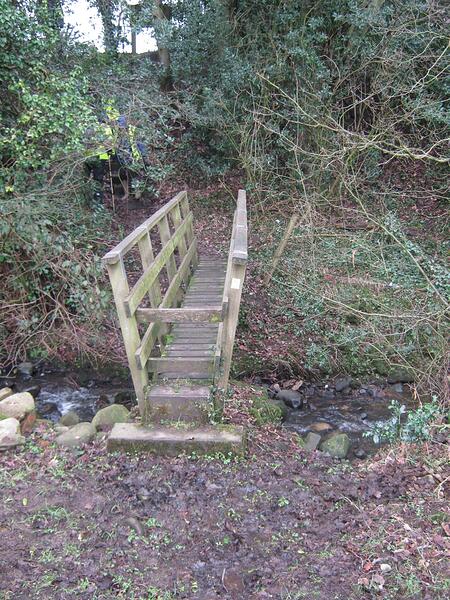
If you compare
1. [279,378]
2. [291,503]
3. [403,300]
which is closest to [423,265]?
[403,300]

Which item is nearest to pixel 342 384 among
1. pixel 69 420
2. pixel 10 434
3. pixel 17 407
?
pixel 69 420

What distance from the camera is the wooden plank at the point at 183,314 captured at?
3.81 m

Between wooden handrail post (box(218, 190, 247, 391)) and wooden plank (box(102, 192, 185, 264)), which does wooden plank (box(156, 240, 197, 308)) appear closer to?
wooden plank (box(102, 192, 185, 264))

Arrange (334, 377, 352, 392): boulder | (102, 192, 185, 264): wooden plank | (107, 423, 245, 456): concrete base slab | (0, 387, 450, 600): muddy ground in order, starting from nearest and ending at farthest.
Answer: (0, 387, 450, 600): muddy ground
(102, 192, 185, 264): wooden plank
(107, 423, 245, 456): concrete base slab
(334, 377, 352, 392): boulder

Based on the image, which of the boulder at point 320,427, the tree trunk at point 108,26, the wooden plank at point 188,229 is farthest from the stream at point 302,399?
the tree trunk at point 108,26

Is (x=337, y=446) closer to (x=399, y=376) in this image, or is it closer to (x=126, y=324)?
(x=399, y=376)

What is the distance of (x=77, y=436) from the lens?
14.0ft

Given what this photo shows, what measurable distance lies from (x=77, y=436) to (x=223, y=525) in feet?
5.78

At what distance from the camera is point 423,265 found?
233 inches

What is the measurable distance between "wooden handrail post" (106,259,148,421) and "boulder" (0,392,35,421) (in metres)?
1.43

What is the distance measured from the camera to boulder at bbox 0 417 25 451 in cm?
403

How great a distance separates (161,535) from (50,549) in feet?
2.19

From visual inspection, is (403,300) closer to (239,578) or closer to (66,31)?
(239,578)

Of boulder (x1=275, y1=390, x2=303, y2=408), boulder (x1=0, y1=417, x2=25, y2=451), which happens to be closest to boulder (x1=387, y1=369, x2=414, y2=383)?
boulder (x1=275, y1=390, x2=303, y2=408)
